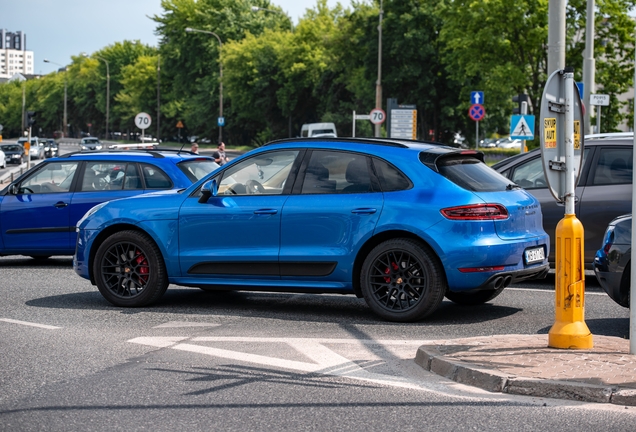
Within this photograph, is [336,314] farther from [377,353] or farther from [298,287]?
[377,353]

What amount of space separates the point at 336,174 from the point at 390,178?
53 cm

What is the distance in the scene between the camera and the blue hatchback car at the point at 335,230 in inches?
324

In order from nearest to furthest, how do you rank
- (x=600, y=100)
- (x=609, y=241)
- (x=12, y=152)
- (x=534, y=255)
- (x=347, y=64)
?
(x=609, y=241) < (x=534, y=255) < (x=600, y=100) < (x=12, y=152) < (x=347, y=64)

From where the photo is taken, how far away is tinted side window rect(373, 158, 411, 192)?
8547 millimetres

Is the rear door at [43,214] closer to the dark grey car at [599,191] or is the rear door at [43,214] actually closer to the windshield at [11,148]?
the dark grey car at [599,191]

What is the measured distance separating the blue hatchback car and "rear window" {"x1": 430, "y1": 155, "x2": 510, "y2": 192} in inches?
0.5

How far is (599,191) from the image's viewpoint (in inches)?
428

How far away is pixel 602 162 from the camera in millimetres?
10992

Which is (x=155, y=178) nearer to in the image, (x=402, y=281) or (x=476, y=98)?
(x=402, y=281)

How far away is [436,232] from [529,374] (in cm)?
246

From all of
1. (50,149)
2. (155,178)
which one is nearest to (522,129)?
(155,178)

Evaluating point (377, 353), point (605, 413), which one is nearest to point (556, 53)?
point (377, 353)

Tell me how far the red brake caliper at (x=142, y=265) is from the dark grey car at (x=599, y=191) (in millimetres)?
4513

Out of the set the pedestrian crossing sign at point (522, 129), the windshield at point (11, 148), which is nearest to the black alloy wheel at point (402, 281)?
the pedestrian crossing sign at point (522, 129)
